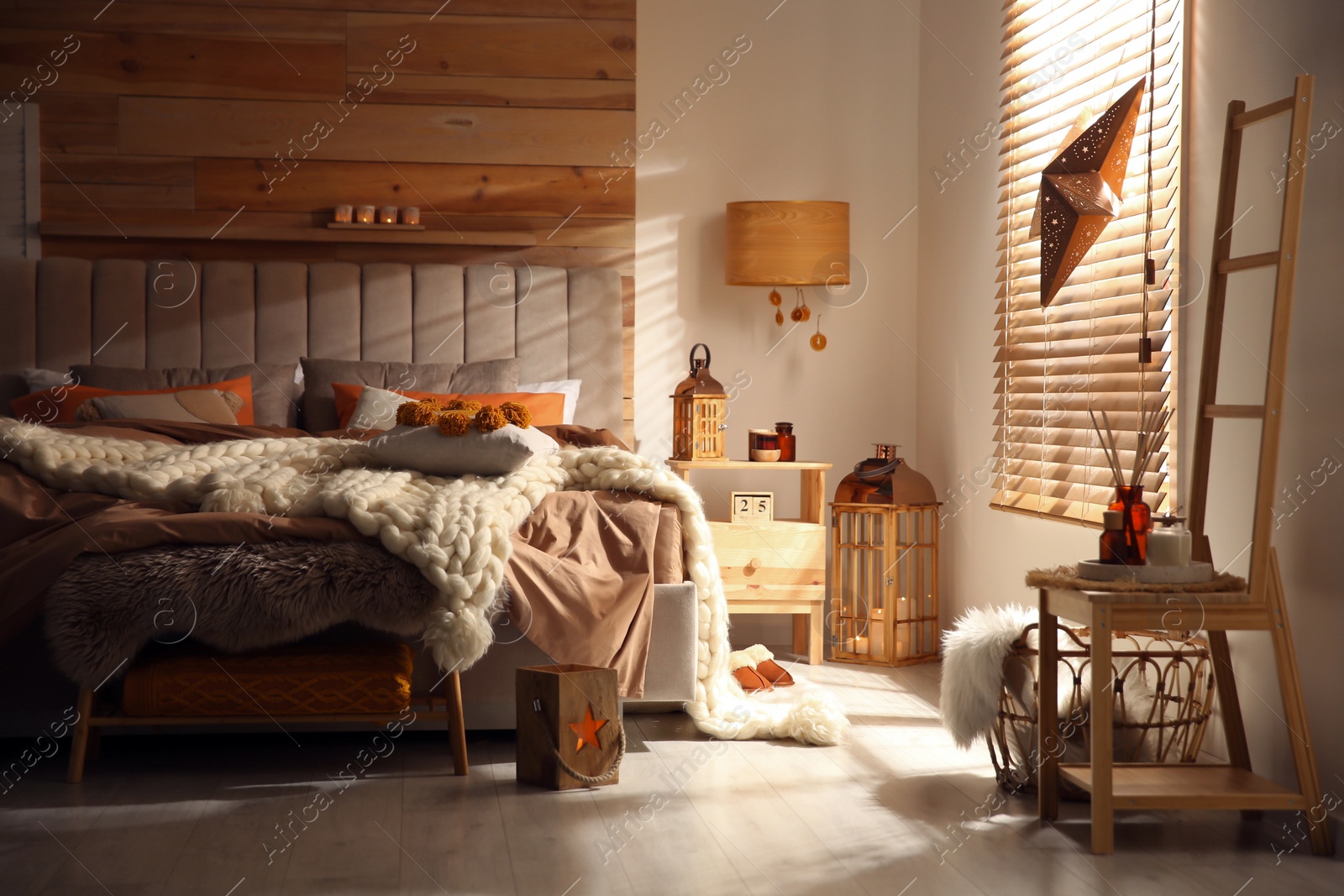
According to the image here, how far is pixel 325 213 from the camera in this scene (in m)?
4.39

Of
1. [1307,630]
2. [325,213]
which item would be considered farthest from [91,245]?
[1307,630]

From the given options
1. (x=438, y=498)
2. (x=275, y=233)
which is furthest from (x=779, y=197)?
(x=438, y=498)

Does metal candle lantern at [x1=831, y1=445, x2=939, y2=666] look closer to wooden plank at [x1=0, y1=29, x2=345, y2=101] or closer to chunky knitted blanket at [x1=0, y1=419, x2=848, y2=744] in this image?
chunky knitted blanket at [x1=0, y1=419, x2=848, y2=744]

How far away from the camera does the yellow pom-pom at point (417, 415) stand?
291 centimetres

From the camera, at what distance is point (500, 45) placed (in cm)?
446

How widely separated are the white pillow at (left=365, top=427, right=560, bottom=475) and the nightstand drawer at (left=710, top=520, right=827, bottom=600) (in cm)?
121

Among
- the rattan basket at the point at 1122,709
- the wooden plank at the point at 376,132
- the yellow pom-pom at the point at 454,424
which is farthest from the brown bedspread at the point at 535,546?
the wooden plank at the point at 376,132

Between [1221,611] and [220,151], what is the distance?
3.76 meters

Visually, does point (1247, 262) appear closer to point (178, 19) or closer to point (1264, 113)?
point (1264, 113)

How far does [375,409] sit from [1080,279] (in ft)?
7.22

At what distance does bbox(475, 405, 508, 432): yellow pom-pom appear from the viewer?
2.84 m

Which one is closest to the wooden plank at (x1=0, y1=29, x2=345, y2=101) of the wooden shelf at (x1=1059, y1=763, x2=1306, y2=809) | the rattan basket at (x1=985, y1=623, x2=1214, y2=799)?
the rattan basket at (x1=985, y1=623, x2=1214, y2=799)

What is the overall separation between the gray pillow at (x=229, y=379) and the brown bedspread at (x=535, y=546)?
1.35 metres

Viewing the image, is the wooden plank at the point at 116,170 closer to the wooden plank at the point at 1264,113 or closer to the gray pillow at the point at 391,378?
the gray pillow at the point at 391,378
